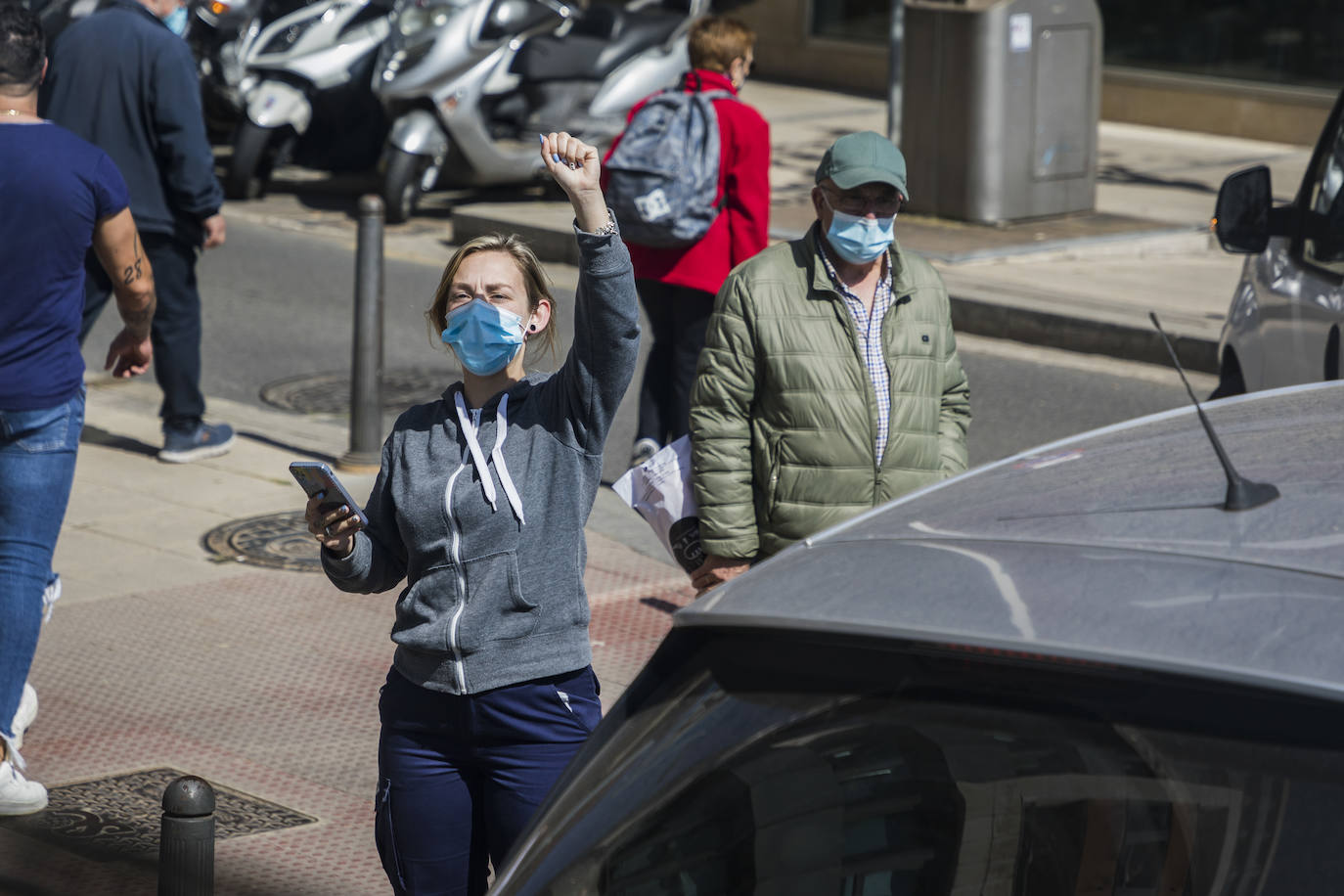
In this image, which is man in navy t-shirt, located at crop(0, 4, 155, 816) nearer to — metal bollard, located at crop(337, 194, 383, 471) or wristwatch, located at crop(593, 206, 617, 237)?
wristwatch, located at crop(593, 206, 617, 237)

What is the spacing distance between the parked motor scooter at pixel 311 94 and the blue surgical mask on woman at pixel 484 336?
38.2 ft

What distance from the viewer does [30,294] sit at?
4660 mm

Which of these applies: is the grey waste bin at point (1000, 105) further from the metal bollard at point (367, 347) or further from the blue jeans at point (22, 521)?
the blue jeans at point (22, 521)

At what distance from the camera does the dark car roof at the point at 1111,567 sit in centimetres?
184

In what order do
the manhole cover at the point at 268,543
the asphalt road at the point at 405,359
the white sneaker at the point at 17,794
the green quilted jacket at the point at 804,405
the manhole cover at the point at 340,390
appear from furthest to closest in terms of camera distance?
the manhole cover at the point at 340,390
the asphalt road at the point at 405,359
the manhole cover at the point at 268,543
the white sneaker at the point at 17,794
the green quilted jacket at the point at 804,405

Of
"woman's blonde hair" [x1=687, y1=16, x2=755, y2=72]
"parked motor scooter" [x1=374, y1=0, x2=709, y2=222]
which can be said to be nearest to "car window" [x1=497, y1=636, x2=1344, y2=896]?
"woman's blonde hair" [x1=687, y1=16, x2=755, y2=72]

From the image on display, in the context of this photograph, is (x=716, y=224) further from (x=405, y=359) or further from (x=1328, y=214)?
(x=405, y=359)

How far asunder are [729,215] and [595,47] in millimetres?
7987

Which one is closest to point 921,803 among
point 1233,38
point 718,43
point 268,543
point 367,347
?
point 268,543

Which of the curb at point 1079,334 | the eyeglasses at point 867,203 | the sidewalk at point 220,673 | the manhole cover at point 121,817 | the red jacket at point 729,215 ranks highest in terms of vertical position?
the eyeglasses at point 867,203

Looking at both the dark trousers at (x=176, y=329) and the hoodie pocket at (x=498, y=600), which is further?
the dark trousers at (x=176, y=329)

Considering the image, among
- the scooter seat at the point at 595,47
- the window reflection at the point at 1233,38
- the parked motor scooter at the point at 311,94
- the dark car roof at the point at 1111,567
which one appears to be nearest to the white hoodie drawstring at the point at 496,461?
the dark car roof at the point at 1111,567

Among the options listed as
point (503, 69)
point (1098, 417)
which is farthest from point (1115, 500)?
point (503, 69)

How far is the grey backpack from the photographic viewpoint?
6.94 metres
